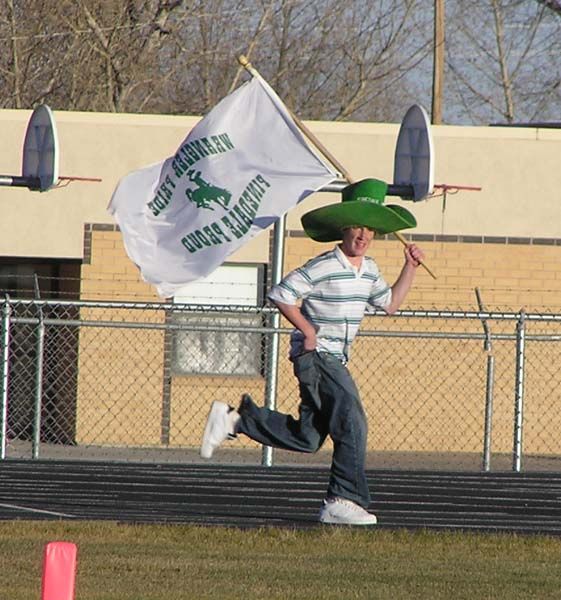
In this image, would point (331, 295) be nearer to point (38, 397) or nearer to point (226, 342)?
point (38, 397)

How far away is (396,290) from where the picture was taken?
1095cm

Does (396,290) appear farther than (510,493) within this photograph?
No

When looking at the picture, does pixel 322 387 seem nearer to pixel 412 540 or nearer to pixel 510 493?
pixel 412 540

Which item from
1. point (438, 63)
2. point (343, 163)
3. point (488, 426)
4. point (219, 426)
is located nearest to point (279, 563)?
point (219, 426)

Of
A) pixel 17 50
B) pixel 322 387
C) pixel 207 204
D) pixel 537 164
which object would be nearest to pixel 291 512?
Result: pixel 322 387

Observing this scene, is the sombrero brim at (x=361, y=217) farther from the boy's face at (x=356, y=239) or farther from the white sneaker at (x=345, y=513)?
the white sneaker at (x=345, y=513)

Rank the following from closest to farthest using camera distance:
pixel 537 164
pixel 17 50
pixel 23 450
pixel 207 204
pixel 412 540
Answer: pixel 412 540 < pixel 207 204 < pixel 23 450 < pixel 537 164 < pixel 17 50

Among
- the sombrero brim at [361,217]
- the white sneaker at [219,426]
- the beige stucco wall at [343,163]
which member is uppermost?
the beige stucco wall at [343,163]

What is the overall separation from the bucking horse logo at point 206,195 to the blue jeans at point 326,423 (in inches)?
93.2

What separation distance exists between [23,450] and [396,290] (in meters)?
9.78

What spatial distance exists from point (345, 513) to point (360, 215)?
5.72 ft

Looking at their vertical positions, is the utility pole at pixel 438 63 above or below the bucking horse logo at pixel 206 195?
above

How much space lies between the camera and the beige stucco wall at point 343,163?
20.8 metres

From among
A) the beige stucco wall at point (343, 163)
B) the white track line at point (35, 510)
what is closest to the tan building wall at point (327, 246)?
the beige stucco wall at point (343, 163)
